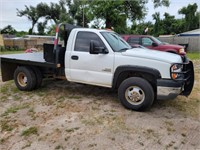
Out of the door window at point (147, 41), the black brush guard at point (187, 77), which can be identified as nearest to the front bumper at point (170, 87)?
the black brush guard at point (187, 77)

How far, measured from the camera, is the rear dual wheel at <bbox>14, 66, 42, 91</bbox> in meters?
5.78

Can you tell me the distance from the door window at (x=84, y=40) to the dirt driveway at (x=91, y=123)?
4.29 ft

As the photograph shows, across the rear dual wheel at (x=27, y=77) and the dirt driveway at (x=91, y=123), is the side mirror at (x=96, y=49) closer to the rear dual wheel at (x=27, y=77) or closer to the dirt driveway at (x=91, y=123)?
the dirt driveway at (x=91, y=123)

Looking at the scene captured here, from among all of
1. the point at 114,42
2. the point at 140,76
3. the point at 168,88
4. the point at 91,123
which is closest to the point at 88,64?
the point at 114,42

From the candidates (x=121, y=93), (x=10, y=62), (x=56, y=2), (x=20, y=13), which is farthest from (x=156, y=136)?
(x=20, y=13)

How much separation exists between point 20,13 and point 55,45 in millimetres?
55265

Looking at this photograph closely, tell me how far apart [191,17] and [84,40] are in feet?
134

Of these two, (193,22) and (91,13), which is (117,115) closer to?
(91,13)

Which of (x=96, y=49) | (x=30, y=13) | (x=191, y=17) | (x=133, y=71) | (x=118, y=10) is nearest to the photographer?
(x=133, y=71)

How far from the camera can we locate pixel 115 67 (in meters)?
4.57

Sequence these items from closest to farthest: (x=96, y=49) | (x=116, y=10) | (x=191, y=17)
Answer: (x=96, y=49) < (x=116, y=10) < (x=191, y=17)

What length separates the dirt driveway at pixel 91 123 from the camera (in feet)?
10.5

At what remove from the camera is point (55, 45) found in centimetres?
525

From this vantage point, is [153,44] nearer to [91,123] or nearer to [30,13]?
[91,123]
